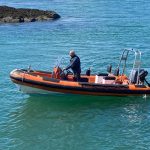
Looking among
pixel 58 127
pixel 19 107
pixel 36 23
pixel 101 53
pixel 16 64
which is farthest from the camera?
pixel 36 23

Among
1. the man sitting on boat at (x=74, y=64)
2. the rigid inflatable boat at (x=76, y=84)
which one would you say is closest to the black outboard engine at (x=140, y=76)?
the rigid inflatable boat at (x=76, y=84)

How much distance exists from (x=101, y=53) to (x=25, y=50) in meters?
4.43

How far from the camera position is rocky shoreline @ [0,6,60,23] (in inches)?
1548

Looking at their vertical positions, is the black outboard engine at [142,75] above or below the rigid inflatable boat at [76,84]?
above

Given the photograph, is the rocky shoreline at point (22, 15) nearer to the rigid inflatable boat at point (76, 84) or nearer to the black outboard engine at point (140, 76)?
the rigid inflatable boat at point (76, 84)

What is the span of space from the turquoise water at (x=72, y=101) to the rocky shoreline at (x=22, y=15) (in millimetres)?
1246

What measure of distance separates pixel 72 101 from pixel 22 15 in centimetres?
2312

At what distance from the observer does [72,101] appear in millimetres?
18750

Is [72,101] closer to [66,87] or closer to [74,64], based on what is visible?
[66,87]

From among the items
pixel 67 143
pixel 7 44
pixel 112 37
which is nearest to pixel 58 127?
pixel 67 143

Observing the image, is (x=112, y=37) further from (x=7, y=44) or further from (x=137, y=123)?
(x=137, y=123)

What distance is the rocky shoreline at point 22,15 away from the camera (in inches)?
1548

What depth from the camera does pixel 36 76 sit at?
18422mm

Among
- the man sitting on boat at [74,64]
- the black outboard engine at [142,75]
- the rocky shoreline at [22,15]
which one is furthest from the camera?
the rocky shoreline at [22,15]
